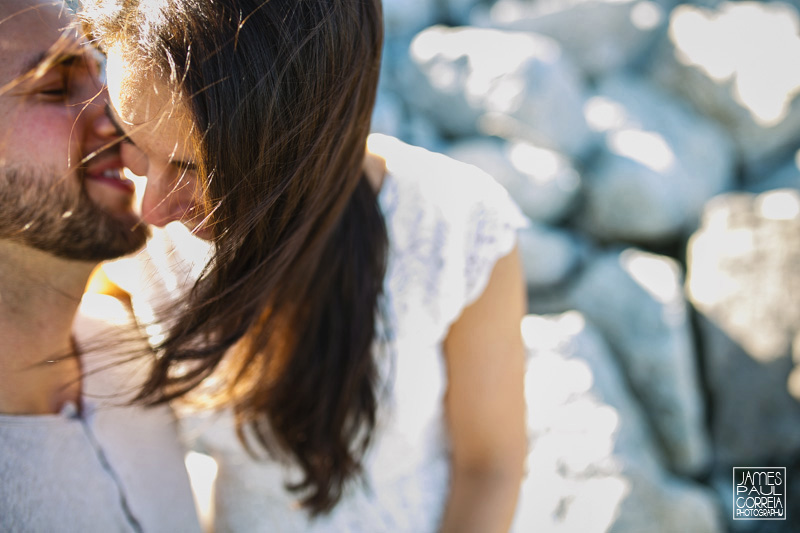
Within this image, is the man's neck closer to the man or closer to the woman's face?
the man

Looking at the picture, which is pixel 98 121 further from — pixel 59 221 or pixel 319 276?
pixel 319 276

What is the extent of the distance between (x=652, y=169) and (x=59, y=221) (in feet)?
8.29

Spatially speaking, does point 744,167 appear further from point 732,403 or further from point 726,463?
point 726,463

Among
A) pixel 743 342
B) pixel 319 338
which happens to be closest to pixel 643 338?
pixel 743 342

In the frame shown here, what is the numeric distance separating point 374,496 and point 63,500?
672 millimetres

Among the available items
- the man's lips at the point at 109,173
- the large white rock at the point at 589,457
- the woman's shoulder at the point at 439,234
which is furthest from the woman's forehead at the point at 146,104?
the large white rock at the point at 589,457

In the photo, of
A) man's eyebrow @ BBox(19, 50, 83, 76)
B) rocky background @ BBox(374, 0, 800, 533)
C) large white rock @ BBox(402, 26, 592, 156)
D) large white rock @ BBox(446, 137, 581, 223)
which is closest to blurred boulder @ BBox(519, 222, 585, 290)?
rocky background @ BBox(374, 0, 800, 533)

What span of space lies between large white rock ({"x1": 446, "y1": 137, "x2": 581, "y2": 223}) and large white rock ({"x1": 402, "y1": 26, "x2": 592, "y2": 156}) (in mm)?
99

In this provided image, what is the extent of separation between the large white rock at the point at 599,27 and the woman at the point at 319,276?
236 cm

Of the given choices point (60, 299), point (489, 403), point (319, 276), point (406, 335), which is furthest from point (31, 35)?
point (489, 403)

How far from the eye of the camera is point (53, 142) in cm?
98

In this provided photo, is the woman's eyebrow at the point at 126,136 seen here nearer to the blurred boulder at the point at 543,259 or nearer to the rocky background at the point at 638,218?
the rocky background at the point at 638,218

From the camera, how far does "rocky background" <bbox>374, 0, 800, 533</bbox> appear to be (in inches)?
81.6

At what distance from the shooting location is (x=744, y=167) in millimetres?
2865
